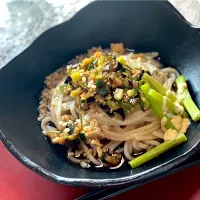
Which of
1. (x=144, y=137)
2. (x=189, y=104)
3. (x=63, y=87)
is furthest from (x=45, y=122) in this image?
(x=189, y=104)

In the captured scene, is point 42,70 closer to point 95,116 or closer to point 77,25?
point 77,25

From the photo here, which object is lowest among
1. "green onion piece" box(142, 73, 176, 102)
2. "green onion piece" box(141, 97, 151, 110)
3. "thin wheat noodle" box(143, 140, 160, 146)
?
"thin wheat noodle" box(143, 140, 160, 146)

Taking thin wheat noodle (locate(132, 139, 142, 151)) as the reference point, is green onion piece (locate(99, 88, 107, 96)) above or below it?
above

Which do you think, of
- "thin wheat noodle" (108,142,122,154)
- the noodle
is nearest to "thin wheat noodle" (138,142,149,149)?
the noodle

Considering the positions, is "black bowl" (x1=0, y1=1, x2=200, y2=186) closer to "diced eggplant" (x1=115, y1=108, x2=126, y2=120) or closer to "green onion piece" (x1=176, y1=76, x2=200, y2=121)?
"green onion piece" (x1=176, y1=76, x2=200, y2=121)

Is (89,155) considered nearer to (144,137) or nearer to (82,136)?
(82,136)

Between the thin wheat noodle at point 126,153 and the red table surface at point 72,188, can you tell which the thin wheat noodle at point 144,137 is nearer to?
the thin wheat noodle at point 126,153
